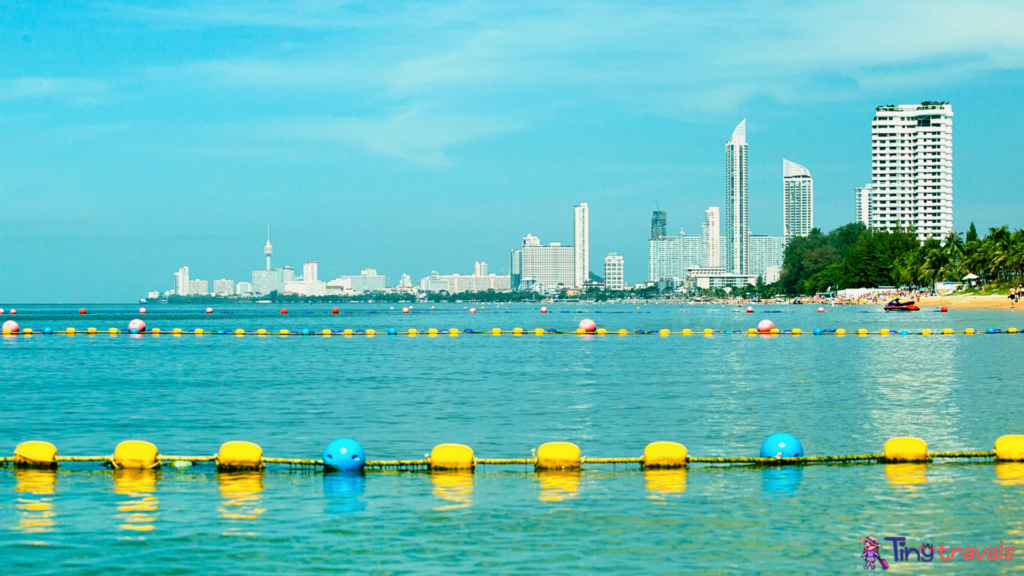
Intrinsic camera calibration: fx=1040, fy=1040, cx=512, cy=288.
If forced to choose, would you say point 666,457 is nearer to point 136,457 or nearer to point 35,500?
point 136,457

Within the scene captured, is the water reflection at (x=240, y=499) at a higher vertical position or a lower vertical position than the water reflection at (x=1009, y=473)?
higher

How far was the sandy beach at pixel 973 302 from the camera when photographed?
13550cm

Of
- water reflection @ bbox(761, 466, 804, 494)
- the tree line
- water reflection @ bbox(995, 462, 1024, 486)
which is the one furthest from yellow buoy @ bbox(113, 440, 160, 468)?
the tree line

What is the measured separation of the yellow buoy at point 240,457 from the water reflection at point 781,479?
390 inches

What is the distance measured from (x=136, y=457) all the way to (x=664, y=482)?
10.5m

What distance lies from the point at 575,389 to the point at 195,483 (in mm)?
19822

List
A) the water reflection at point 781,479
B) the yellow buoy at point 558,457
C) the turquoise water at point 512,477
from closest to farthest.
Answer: the turquoise water at point 512,477 → the water reflection at point 781,479 → the yellow buoy at point 558,457

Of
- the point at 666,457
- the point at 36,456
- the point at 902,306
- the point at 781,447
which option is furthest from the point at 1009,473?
the point at 902,306

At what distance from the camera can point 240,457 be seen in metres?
20.9

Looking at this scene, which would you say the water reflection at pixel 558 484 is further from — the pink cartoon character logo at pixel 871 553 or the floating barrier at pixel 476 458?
the pink cartoon character logo at pixel 871 553

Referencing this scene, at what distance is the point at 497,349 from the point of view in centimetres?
6506

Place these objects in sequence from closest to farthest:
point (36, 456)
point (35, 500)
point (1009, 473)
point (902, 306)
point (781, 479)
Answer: point (35, 500)
point (781, 479)
point (1009, 473)
point (36, 456)
point (902, 306)

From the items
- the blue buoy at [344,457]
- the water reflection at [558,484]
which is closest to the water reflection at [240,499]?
the blue buoy at [344,457]

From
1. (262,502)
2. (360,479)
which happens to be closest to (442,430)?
(360,479)
